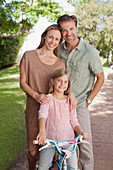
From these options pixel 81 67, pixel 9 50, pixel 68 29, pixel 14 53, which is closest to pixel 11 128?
pixel 81 67

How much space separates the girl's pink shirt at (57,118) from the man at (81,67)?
0.45m

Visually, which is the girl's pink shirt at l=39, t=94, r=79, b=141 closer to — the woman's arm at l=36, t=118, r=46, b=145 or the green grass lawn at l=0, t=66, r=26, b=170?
the woman's arm at l=36, t=118, r=46, b=145

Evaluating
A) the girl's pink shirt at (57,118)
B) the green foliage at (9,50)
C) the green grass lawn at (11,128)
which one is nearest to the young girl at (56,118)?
the girl's pink shirt at (57,118)

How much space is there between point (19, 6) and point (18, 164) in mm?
6714

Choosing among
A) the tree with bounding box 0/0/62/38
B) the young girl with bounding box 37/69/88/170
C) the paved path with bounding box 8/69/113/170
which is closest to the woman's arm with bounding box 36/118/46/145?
the young girl with bounding box 37/69/88/170

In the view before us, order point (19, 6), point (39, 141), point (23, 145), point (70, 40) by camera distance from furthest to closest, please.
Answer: point (19, 6) → point (23, 145) → point (70, 40) → point (39, 141)

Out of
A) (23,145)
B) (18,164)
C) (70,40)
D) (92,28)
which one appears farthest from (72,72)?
(92,28)

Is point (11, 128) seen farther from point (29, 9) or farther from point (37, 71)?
point (29, 9)

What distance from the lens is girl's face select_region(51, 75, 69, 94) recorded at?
269cm

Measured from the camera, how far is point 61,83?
2.71 metres

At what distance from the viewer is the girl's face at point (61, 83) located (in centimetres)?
269

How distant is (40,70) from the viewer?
2.81 meters

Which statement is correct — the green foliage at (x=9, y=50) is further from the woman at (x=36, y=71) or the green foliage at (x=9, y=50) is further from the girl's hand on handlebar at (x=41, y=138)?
the girl's hand on handlebar at (x=41, y=138)

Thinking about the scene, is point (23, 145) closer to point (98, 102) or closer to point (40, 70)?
point (40, 70)
